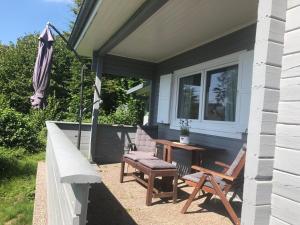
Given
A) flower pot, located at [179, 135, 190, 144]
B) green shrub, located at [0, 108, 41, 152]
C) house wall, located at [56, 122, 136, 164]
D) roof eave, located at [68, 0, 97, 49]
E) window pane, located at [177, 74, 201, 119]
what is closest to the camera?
roof eave, located at [68, 0, 97, 49]

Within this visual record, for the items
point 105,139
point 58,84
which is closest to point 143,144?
point 105,139

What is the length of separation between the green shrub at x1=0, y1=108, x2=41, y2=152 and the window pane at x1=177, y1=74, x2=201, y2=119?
4.39 metres

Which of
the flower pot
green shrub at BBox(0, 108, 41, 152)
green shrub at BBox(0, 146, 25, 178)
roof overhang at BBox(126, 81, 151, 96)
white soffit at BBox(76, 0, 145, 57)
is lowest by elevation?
green shrub at BBox(0, 146, 25, 178)

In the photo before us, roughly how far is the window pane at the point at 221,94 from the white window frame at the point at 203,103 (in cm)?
7

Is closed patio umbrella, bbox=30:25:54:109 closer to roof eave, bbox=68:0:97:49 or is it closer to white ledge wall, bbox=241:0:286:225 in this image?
roof eave, bbox=68:0:97:49

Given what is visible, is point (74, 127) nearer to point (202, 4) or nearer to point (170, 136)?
point (170, 136)

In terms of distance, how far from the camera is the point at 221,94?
17.0 feet

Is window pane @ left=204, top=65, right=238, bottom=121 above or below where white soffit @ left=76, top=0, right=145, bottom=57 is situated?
→ below

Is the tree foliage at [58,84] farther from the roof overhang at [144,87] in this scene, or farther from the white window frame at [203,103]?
the white window frame at [203,103]

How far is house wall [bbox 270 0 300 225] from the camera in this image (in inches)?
60.2

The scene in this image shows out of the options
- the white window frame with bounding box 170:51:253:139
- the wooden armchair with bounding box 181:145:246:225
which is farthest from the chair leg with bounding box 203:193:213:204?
the white window frame with bounding box 170:51:253:139

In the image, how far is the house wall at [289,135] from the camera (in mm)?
1530

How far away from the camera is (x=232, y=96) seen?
489 cm

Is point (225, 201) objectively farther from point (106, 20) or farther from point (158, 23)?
point (106, 20)
